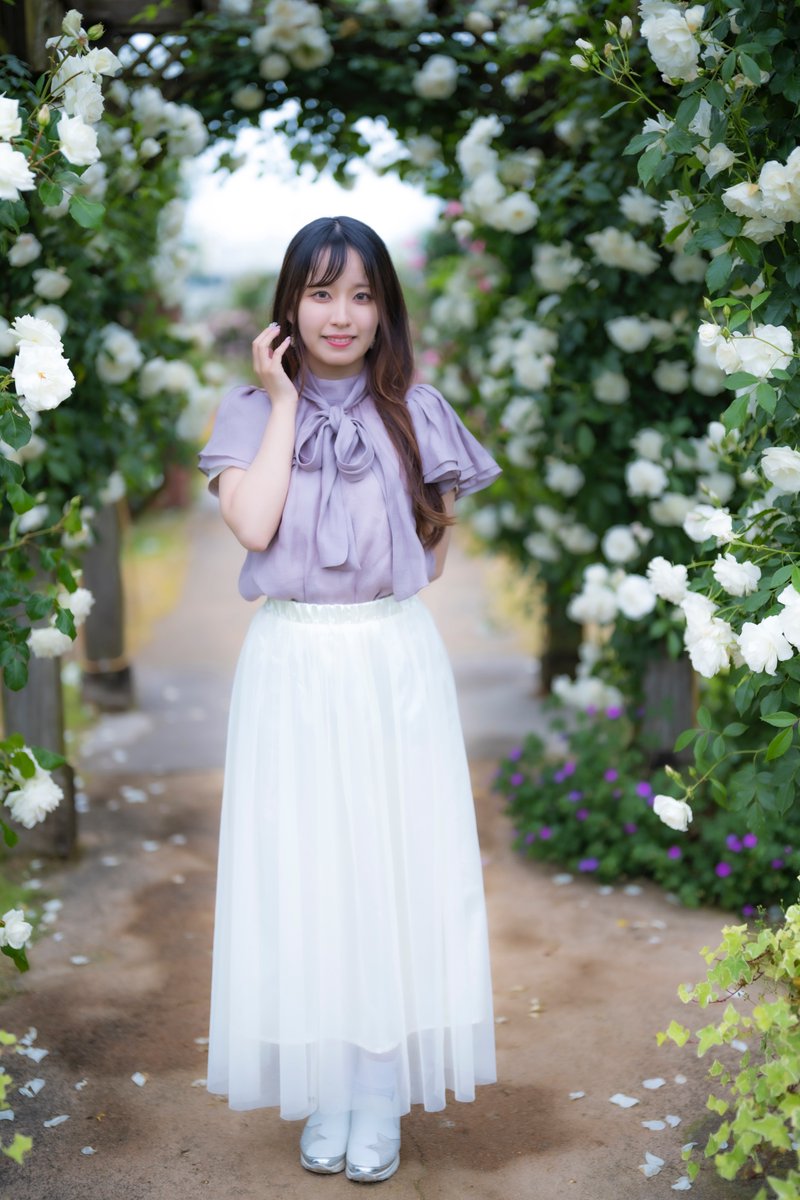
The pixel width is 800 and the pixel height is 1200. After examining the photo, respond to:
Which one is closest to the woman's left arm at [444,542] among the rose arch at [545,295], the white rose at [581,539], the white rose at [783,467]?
the rose arch at [545,295]

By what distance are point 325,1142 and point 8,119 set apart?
1.90 m

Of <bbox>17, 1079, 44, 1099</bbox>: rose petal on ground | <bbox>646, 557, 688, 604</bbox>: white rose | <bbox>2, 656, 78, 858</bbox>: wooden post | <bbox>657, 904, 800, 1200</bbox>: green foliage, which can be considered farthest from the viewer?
<bbox>2, 656, 78, 858</bbox>: wooden post

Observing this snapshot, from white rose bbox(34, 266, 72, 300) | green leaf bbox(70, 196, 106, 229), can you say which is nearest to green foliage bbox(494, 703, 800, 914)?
white rose bbox(34, 266, 72, 300)

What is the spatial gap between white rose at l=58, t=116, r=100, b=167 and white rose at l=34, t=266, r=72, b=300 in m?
1.08

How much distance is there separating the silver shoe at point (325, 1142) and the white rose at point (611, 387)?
78.5 inches

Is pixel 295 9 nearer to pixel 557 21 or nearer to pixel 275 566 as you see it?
pixel 557 21

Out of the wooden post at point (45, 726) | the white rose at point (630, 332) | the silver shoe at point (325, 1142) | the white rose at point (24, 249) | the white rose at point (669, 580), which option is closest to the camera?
the silver shoe at point (325, 1142)

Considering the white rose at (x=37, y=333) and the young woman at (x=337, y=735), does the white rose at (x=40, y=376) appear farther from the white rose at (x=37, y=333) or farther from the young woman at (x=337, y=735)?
the young woman at (x=337, y=735)

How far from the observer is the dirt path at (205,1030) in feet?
7.73

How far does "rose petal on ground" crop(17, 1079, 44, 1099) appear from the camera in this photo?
2611mm

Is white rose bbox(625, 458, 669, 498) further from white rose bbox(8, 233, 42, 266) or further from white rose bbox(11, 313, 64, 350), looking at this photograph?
white rose bbox(11, 313, 64, 350)

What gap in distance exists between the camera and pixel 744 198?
6.97 feet

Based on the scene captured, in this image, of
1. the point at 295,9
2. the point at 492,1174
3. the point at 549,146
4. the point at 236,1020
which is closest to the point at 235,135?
the point at 295,9

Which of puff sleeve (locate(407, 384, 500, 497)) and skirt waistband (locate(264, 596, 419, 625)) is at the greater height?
puff sleeve (locate(407, 384, 500, 497))
